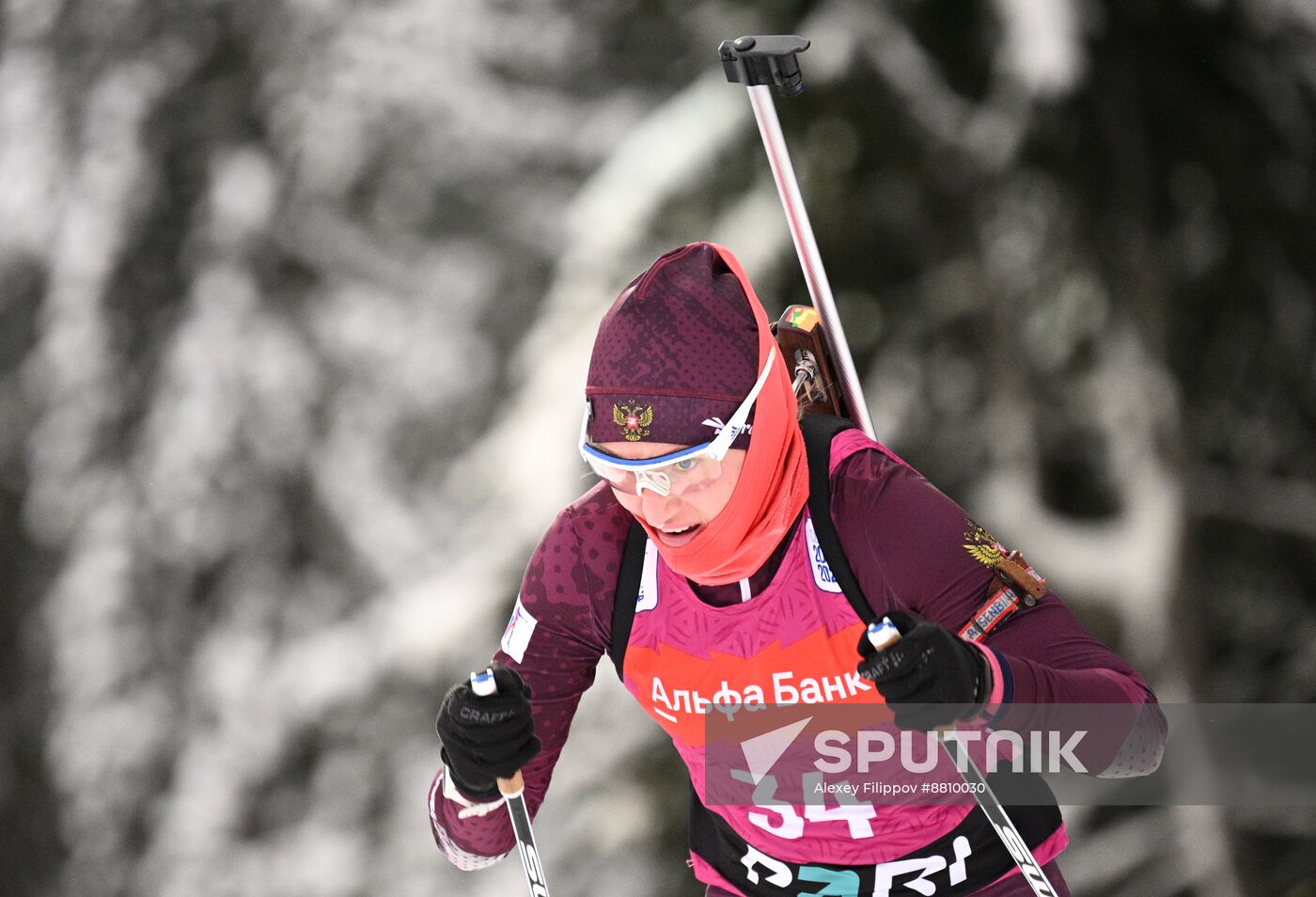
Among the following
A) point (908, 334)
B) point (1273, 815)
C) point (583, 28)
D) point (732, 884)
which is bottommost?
point (1273, 815)

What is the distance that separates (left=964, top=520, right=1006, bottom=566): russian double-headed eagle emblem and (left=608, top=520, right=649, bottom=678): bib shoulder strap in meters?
0.38

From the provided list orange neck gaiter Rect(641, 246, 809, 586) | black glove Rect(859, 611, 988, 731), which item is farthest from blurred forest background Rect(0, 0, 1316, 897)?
black glove Rect(859, 611, 988, 731)

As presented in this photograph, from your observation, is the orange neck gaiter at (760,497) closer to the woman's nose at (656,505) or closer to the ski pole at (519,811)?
the woman's nose at (656,505)

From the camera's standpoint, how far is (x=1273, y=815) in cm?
292

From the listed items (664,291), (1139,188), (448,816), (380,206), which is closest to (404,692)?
(380,206)

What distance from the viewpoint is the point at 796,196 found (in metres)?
1.73

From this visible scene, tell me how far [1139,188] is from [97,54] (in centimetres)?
227

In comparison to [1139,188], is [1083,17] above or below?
above

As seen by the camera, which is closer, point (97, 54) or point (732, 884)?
point (732, 884)

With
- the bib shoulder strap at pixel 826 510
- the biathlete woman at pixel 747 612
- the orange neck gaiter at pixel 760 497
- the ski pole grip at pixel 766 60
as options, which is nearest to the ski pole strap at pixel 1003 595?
the biathlete woman at pixel 747 612

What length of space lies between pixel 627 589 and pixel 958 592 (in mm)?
399

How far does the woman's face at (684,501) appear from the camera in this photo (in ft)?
4.77

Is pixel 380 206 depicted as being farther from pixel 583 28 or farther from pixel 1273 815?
pixel 1273 815

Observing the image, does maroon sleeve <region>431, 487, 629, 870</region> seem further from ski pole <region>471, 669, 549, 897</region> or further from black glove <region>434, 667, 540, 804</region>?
black glove <region>434, 667, 540, 804</region>
